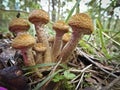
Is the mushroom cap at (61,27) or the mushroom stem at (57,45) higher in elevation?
the mushroom cap at (61,27)

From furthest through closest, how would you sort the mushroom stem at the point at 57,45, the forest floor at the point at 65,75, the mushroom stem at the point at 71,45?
the mushroom stem at the point at 57,45
the mushroom stem at the point at 71,45
the forest floor at the point at 65,75

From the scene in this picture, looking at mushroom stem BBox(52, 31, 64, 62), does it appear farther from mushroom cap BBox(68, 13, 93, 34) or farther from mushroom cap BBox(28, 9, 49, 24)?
mushroom cap BBox(68, 13, 93, 34)

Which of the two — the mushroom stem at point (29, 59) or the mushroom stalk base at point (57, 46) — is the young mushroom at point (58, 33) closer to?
the mushroom stalk base at point (57, 46)

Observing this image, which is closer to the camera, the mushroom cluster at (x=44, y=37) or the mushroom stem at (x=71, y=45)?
the mushroom cluster at (x=44, y=37)

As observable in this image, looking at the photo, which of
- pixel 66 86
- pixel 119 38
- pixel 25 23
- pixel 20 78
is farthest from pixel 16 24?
pixel 119 38

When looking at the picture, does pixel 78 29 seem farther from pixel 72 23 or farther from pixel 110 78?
pixel 110 78

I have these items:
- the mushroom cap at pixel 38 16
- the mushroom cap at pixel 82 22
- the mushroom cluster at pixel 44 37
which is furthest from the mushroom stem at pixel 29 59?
the mushroom cap at pixel 82 22

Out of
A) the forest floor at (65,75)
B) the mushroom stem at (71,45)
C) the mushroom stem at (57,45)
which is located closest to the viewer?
the forest floor at (65,75)

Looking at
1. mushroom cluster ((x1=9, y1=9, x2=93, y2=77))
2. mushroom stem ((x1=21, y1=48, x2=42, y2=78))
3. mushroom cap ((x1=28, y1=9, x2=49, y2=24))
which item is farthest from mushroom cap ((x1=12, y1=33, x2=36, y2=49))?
mushroom cap ((x1=28, y1=9, x2=49, y2=24))
